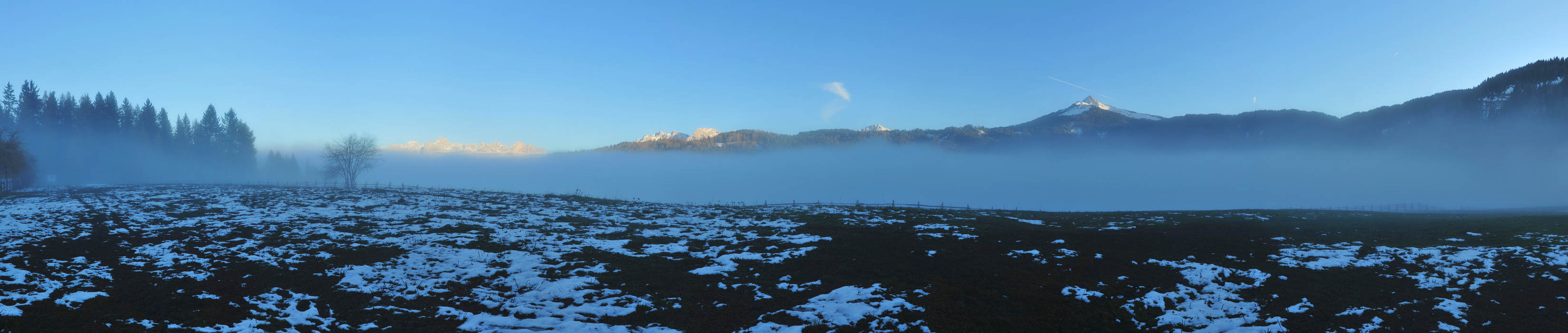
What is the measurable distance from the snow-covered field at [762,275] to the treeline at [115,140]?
87.8 metres

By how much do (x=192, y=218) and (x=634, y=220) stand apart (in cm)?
2224

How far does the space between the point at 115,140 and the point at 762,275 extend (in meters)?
131

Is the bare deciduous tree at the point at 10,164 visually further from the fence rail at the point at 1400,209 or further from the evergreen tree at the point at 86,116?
the fence rail at the point at 1400,209

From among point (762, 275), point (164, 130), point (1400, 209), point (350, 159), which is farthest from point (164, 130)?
point (1400, 209)

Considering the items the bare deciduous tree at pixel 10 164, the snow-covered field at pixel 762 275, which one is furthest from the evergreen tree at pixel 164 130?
the snow-covered field at pixel 762 275

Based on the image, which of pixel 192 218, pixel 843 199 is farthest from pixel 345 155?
pixel 843 199

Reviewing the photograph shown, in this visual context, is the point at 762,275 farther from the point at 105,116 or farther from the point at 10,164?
the point at 105,116

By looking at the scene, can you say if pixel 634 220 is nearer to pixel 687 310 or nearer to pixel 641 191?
pixel 687 310

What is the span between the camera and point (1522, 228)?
23984 millimetres

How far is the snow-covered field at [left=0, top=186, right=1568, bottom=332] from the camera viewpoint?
1241 cm

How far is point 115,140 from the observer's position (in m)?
89.4

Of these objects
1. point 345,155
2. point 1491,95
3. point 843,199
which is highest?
point 1491,95

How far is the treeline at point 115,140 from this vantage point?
8231cm

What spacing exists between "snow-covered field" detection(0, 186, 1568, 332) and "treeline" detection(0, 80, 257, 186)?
87.8 meters
